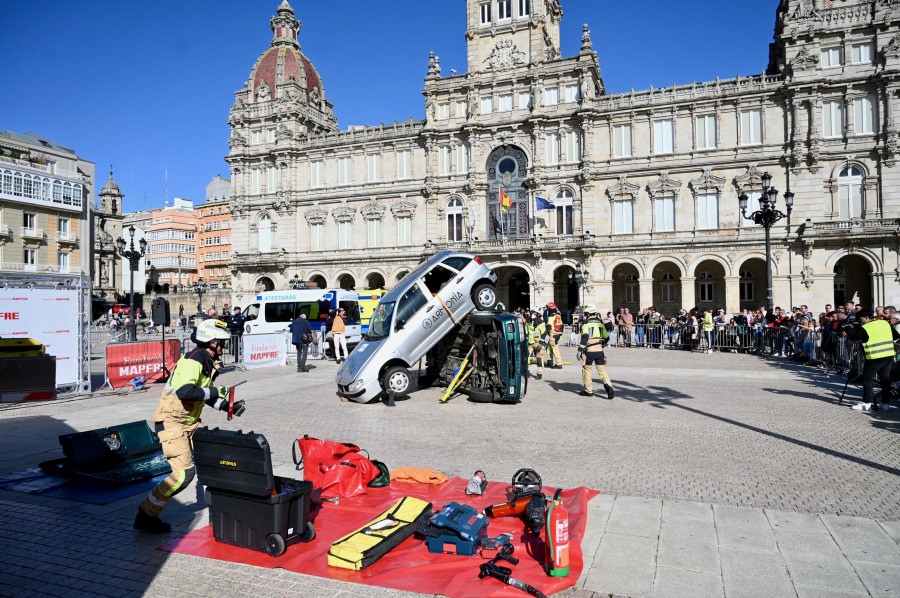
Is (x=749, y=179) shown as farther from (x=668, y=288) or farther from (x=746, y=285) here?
(x=668, y=288)

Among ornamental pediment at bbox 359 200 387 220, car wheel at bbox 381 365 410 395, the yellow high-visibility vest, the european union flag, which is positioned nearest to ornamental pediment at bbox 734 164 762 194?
the european union flag

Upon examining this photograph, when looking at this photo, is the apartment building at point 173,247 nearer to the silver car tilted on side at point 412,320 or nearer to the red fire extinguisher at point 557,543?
Answer: the silver car tilted on side at point 412,320

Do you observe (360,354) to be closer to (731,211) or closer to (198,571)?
(198,571)

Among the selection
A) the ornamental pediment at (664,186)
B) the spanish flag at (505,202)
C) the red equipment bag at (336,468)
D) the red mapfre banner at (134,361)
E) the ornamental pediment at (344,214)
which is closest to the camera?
the red equipment bag at (336,468)

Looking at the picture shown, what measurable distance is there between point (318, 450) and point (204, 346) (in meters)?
1.91

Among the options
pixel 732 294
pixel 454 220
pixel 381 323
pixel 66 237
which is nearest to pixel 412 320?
pixel 381 323

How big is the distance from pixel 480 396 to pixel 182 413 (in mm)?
7642

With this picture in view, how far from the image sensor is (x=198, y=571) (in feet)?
15.3

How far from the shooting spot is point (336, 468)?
21.2 feet

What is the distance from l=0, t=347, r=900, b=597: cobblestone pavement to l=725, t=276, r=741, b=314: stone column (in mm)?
21537

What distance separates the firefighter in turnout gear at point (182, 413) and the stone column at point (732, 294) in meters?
34.4

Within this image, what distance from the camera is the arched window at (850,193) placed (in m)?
32.7

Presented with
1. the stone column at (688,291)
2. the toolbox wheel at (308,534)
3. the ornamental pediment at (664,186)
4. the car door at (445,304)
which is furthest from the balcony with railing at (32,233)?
the toolbox wheel at (308,534)

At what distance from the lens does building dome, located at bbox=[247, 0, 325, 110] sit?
1866 inches
